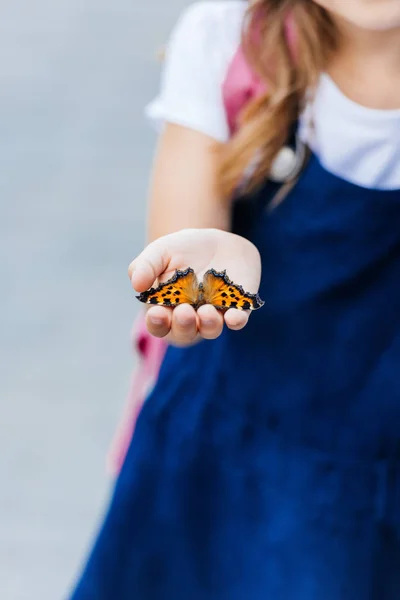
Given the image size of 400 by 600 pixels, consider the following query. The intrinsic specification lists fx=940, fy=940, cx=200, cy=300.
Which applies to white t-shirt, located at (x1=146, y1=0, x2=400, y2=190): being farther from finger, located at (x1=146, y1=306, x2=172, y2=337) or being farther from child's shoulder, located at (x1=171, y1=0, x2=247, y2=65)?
finger, located at (x1=146, y1=306, x2=172, y2=337)

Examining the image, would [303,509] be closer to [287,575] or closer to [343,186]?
[287,575]

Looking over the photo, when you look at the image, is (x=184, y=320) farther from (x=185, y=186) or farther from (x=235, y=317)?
(x=185, y=186)

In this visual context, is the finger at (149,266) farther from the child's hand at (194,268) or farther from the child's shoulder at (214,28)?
the child's shoulder at (214,28)

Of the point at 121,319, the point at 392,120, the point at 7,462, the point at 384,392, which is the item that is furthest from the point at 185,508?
the point at 121,319

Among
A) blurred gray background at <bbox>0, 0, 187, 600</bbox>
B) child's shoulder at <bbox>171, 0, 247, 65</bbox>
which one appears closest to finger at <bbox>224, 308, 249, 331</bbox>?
child's shoulder at <bbox>171, 0, 247, 65</bbox>

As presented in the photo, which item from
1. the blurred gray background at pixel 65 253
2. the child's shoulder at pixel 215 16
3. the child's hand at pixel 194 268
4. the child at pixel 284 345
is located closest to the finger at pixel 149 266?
the child's hand at pixel 194 268

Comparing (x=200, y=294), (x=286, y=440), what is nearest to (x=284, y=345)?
(x=286, y=440)
